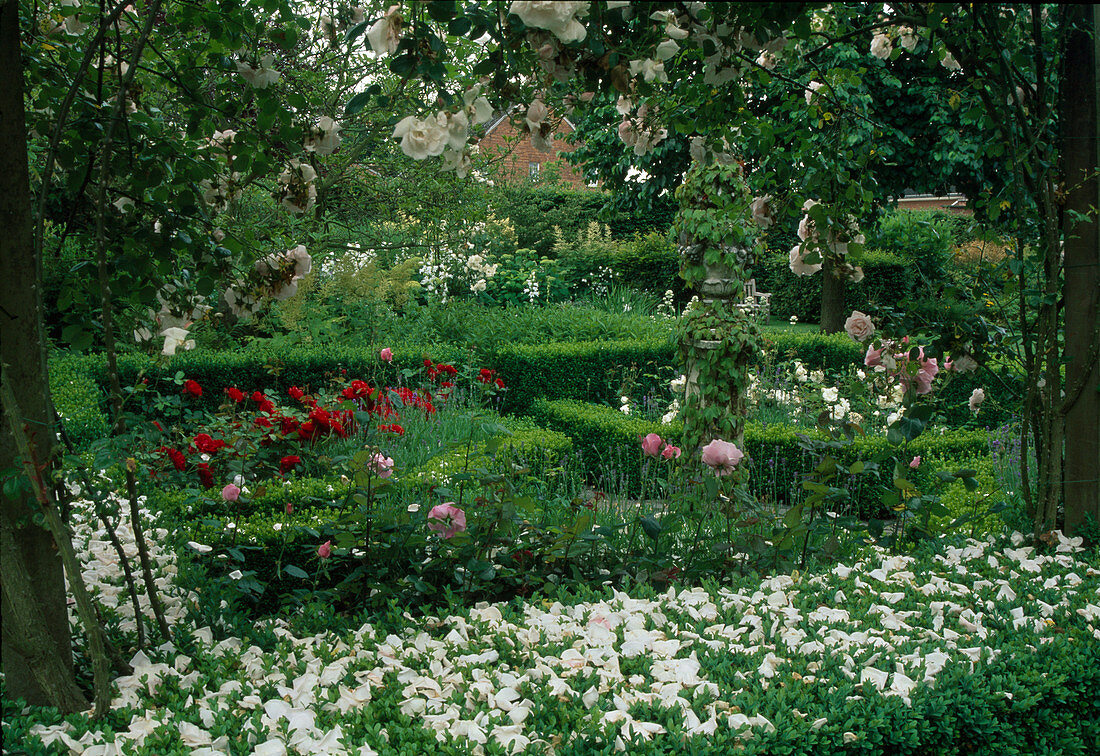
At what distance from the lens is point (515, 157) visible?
8.91 m

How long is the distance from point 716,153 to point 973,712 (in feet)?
6.04

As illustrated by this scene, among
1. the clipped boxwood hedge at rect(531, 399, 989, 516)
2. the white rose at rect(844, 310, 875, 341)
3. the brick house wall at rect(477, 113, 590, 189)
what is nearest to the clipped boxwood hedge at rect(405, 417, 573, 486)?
the clipped boxwood hedge at rect(531, 399, 989, 516)

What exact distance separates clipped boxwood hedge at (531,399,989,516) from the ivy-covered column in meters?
0.53

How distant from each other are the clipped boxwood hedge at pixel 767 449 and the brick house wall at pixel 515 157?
1.99 metres

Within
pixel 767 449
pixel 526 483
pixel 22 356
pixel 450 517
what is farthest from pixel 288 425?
pixel 767 449

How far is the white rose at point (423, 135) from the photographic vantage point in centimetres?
163

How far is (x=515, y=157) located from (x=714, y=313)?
4730mm

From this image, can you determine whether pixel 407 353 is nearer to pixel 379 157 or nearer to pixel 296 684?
pixel 379 157

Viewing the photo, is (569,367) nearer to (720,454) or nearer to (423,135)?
(720,454)

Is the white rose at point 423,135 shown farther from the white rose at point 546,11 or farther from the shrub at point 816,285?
the shrub at point 816,285

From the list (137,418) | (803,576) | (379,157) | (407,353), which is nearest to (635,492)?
(407,353)

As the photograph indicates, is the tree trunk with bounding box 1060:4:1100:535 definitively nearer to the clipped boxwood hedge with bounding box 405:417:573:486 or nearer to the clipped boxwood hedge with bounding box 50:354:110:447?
the clipped boxwood hedge with bounding box 405:417:573:486

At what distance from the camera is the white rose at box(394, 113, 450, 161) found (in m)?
1.63

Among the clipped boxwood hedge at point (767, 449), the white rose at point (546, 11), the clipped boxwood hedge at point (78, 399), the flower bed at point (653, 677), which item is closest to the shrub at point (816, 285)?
the clipped boxwood hedge at point (767, 449)
